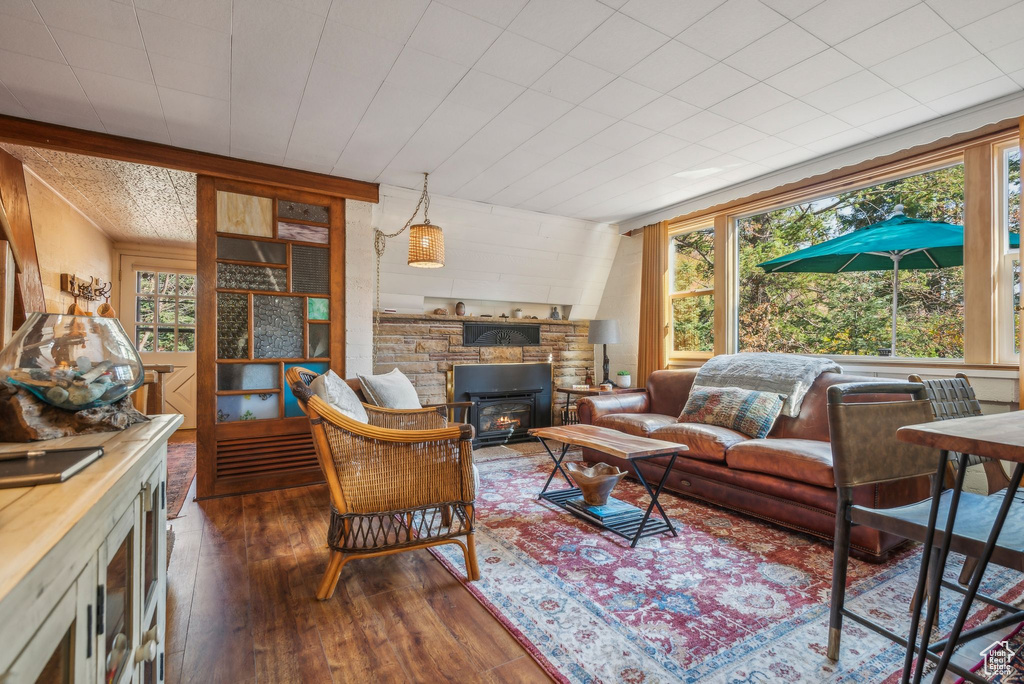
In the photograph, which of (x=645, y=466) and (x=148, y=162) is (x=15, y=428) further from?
(x=645, y=466)

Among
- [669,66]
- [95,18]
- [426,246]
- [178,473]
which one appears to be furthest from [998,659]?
[178,473]

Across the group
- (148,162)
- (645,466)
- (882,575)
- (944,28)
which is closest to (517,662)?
(882,575)

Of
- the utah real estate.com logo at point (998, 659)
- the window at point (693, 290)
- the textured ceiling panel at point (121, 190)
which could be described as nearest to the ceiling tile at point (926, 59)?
the window at point (693, 290)

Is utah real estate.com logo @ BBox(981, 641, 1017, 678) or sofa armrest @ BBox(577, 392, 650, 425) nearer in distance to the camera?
utah real estate.com logo @ BBox(981, 641, 1017, 678)

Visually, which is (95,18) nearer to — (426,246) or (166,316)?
(426,246)

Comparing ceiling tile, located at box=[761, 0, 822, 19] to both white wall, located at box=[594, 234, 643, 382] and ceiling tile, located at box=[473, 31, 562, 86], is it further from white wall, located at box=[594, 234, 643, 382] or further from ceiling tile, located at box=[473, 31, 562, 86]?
white wall, located at box=[594, 234, 643, 382]

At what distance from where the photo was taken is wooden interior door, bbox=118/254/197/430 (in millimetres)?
6000

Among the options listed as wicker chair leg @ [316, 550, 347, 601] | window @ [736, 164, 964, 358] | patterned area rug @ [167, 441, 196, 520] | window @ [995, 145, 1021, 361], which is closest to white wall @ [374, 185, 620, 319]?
window @ [736, 164, 964, 358]

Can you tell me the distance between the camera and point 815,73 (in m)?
2.42

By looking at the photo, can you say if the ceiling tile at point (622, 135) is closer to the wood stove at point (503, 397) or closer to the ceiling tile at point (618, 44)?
the ceiling tile at point (618, 44)

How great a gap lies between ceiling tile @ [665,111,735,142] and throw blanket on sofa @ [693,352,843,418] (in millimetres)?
1701

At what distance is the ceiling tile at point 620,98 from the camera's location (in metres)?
2.53

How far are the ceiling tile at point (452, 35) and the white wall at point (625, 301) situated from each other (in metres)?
3.44

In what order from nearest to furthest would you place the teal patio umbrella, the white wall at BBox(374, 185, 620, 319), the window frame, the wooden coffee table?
the wooden coffee table, the teal patio umbrella, the white wall at BBox(374, 185, 620, 319), the window frame
